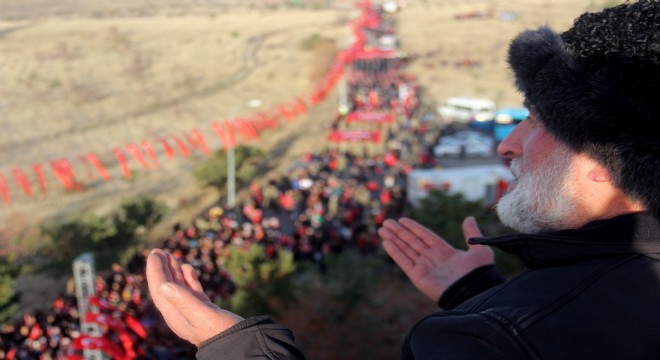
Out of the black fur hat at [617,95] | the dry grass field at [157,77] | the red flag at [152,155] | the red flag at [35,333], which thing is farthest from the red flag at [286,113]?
the black fur hat at [617,95]

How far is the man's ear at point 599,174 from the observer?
1.32 meters

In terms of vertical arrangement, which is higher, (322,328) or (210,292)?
(210,292)

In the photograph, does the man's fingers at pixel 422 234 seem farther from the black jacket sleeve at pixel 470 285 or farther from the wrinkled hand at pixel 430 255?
the black jacket sleeve at pixel 470 285

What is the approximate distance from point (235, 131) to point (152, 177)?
531 cm

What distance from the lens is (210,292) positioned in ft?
32.9

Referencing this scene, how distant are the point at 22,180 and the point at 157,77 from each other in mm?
18540

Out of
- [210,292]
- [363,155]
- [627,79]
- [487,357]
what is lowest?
[363,155]

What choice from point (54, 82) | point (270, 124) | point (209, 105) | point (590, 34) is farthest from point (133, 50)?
point (590, 34)

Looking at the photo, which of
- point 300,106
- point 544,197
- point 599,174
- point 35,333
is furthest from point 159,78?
point 599,174

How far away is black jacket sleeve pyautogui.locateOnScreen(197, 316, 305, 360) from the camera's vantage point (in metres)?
1.34

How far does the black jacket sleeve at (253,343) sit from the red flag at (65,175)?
1931cm

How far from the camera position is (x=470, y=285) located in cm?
205

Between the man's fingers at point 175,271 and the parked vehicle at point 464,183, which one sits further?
the parked vehicle at point 464,183

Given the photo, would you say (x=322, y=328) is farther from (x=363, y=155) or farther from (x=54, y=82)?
(x=54, y=82)
